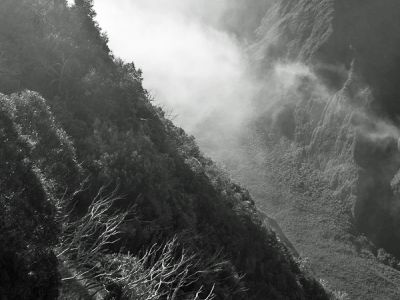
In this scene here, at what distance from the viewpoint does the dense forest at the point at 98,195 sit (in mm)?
12508

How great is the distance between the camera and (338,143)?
5550cm

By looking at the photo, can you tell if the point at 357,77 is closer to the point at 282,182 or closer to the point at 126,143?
the point at 282,182

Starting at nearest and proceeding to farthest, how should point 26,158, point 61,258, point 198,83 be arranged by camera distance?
1. point 61,258
2. point 26,158
3. point 198,83

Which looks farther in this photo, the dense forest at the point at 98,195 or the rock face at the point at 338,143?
the rock face at the point at 338,143

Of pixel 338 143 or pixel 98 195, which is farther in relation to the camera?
pixel 338 143

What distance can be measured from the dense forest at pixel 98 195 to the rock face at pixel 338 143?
15.1m

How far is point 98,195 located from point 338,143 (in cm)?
4317

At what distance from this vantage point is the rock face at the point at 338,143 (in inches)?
1772

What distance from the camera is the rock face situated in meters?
45.0

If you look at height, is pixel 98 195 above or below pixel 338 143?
below

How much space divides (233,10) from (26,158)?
8409 cm

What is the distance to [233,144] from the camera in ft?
204

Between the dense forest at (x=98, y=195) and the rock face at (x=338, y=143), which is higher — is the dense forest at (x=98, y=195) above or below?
below

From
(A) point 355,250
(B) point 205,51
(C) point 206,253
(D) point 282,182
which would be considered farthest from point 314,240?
(B) point 205,51
